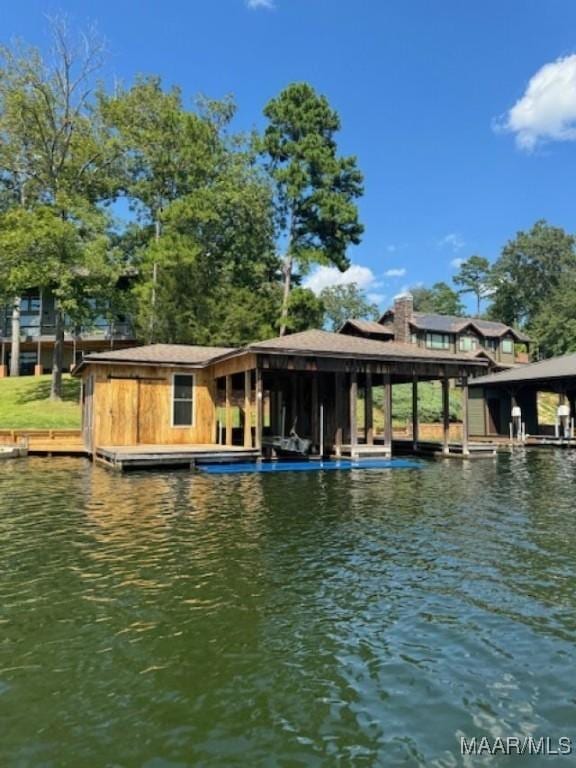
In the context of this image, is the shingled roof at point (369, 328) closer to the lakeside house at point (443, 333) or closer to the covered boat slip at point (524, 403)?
the lakeside house at point (443, 333)

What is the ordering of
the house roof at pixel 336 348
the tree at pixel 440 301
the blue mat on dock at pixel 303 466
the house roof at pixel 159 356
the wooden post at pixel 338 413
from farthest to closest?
the tree at pixel 440 301 < the wooden post at pixel 338 413 < the house roof at pixel 159 356 < the house roof at pixel 336 348 < the blue mat on dock at pixel 303 466

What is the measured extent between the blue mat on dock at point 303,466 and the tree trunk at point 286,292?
15921mm

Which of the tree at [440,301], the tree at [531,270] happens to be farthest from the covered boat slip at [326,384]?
the tree at [440,301]

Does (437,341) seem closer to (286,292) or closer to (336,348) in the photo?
(286,292)

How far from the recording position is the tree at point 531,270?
71000 millimetres

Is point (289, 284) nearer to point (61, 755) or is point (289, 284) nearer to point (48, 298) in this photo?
point (48, 298)

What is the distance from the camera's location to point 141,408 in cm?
1988

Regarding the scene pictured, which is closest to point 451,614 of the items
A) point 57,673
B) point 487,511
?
point 57,673

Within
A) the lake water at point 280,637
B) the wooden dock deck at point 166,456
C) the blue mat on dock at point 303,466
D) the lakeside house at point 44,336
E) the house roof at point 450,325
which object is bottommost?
the lake water at point 280,637

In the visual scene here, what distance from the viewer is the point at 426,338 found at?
50156 mm

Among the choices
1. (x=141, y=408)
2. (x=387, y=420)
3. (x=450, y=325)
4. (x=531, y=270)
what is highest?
(x=531, y=270)

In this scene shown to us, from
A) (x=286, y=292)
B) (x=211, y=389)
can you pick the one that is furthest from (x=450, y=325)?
(x=211, y=389)

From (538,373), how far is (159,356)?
19.0 m

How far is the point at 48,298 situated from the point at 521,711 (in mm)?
43155
